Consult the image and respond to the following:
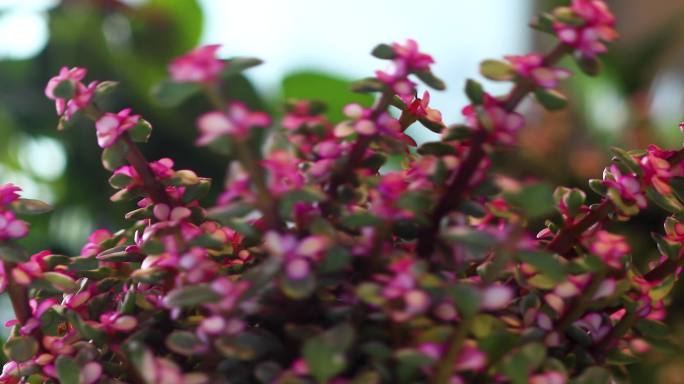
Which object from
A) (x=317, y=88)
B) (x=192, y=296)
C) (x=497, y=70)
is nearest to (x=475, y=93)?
(x=497, y=70)

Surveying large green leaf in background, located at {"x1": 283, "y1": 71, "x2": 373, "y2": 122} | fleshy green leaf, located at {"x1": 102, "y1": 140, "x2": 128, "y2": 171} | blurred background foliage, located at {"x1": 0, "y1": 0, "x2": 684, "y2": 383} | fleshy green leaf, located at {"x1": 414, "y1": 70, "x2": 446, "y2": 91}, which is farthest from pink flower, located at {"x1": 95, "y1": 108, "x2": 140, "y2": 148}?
large green leaf in background, located at {"x1": 283, "y1": 71, "x2": 373, "y2": 122}

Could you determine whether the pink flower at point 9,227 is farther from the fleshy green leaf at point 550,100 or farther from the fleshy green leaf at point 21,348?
the fleshy green leaf at point 550,100

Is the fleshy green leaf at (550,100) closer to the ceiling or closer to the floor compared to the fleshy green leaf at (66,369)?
closer to the ceiling

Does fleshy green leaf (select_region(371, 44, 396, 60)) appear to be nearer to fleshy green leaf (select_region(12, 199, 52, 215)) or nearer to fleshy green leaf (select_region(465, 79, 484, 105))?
fleshy green leaf (select_region(465, 79, 484, 105))

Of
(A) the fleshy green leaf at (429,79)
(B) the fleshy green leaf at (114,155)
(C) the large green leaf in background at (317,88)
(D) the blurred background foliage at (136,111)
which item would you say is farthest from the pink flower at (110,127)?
(C) the large green leaf in background at (317,88)

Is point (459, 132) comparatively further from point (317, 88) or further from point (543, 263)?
point (317, 88)

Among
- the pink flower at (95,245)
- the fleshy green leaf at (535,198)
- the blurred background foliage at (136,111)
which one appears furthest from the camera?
the blurred background foliage at (136,111)

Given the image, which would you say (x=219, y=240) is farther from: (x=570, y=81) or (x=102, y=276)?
(x=570, y=81)

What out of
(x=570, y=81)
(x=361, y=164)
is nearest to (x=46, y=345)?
(x=361, y=164)
